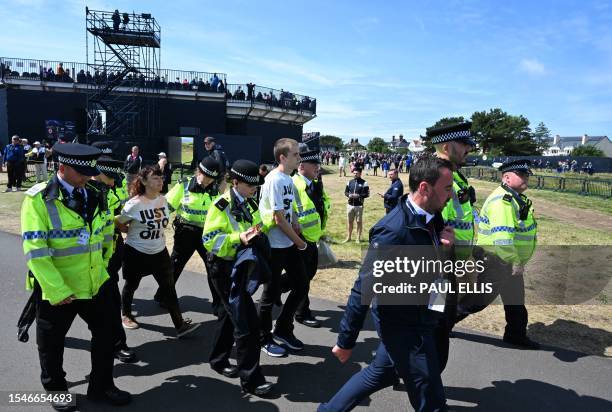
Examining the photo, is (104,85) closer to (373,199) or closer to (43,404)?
(373,199)

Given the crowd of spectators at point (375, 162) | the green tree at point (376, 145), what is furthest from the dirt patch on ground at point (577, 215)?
the green tree at point (376, 145)

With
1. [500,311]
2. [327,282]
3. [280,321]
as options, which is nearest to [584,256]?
[500,311]

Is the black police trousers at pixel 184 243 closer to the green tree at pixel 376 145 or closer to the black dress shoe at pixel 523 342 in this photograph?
the black dress shoe at pixel 523 342

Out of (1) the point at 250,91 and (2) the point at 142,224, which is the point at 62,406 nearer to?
(2) the point at 142,224

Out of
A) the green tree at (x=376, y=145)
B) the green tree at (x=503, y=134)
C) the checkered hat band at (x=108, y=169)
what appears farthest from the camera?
the green tree at (x=376, y=145)

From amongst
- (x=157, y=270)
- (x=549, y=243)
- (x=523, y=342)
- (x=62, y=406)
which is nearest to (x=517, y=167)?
(x=523, y=342)

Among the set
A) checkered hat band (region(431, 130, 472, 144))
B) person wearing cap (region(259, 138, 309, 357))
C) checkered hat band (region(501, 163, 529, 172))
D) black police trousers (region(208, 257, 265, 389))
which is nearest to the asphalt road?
black police trousers (region(208, 257, 265, 389))

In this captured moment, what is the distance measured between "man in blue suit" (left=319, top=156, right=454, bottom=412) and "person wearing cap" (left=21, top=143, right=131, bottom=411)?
77.7 inches

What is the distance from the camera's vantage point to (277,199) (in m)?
4.30

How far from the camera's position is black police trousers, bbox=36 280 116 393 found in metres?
3.31

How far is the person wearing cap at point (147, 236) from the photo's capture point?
15.4ft

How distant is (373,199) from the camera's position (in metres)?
18.8

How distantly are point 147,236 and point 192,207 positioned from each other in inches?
36.5

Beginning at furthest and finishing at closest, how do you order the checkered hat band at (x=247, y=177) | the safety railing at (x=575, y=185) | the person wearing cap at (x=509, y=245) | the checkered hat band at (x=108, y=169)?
the safety railing at (x=575, y=185) < the checkered hat band at (x=108, y=169) < the person wearing cap at (x=509, y=245) < the checkered hat band at (x=247, y=177)
